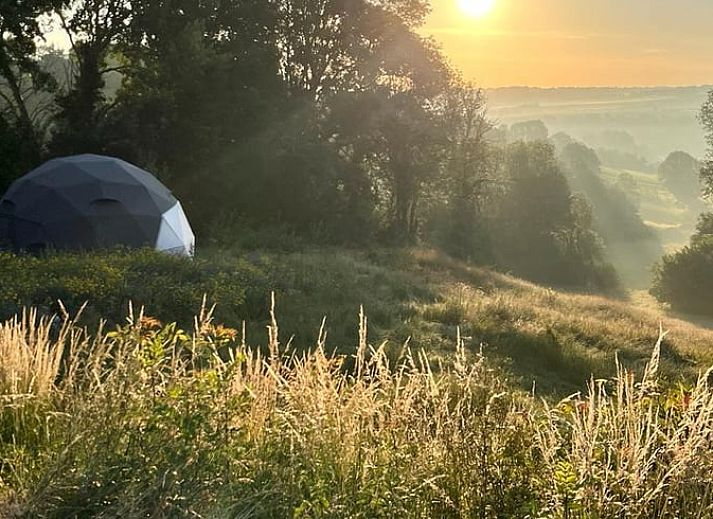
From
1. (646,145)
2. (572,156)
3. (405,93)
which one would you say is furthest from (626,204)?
(646,145)

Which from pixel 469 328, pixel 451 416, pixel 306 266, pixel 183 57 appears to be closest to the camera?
pixel 451 416

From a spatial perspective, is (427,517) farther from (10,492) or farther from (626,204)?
(626,204)

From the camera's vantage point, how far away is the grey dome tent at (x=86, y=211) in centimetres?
1561

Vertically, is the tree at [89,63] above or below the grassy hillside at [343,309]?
above

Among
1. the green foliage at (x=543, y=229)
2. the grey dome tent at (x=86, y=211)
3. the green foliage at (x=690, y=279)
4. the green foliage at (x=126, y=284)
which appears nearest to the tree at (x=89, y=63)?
the grey dome tent at (x=86, y=211)

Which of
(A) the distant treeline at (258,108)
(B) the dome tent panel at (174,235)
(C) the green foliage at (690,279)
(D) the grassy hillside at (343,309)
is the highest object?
(A) the distant treeline at (258,108)

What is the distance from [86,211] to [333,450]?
13.5 metres

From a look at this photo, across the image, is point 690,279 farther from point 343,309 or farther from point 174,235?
point 343,309

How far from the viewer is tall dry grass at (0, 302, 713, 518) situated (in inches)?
130

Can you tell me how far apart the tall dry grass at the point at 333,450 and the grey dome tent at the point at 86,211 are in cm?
1179

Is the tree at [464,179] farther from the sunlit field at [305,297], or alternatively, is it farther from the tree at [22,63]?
the tree at [22,63]

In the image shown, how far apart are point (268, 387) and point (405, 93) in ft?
86.5

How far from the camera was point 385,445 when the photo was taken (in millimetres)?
3844

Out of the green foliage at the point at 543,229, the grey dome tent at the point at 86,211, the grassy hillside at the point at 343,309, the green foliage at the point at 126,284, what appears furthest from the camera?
the green foliage at the point at 543,229
